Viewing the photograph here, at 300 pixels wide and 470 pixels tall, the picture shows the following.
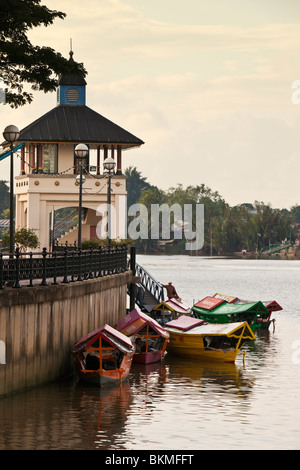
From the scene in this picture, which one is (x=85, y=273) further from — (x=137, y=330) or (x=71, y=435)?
(x=71, y=435)

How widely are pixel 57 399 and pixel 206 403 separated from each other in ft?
15.9

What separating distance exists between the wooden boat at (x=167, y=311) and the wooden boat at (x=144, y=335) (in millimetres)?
12374

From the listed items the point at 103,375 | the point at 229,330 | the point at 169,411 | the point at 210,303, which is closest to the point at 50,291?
the point at 103,375

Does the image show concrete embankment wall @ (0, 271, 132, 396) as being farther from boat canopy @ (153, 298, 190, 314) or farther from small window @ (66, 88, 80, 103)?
small window @ (66, 88, 80, 103)

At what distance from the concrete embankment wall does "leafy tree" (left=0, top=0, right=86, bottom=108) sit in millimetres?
7752

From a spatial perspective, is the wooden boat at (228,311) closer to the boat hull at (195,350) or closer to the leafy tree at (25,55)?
the boat hull at (195,350)

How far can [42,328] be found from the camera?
3089 centimetres

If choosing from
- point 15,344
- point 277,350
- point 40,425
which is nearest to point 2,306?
point 15,344

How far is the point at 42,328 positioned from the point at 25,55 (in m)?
10.9

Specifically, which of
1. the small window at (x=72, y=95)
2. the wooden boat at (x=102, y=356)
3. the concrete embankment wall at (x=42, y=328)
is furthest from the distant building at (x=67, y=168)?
the wooden boat at (x=102, y=356)

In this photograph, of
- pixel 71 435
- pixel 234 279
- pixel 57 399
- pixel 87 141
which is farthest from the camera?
pixel 234 279

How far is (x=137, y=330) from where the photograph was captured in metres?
39.8

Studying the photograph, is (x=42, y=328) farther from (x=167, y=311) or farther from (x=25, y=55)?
(x=167, y=311)

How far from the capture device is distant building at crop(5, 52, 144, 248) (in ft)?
225
